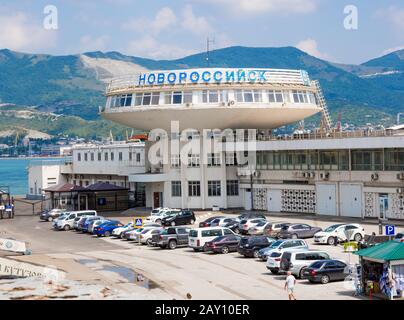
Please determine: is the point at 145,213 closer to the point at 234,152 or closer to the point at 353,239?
the point at 234,152

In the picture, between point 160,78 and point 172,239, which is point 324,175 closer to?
point 160,78

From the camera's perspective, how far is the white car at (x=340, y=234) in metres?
54.1

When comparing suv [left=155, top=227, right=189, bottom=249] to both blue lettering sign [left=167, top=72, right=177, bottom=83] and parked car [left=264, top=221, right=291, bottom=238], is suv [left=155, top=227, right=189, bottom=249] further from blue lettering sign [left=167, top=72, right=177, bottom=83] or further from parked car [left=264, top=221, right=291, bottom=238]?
blue lettering sign [left=167, top=72, right=177, bottom=83]

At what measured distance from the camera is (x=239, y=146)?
83438 mm

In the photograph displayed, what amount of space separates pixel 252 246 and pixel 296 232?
8950mm

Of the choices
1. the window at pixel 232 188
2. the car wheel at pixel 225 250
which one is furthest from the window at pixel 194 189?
the car wheel at pixel 225 250

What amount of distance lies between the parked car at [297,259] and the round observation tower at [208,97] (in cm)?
3986

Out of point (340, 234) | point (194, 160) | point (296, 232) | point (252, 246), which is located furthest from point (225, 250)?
point (194, 160)

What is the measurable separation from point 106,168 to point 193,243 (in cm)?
5609

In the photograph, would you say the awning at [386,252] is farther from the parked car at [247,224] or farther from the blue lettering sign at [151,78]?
the blue lettering sign at [151,78]

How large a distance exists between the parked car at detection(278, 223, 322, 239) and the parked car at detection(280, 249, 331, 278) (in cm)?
1535

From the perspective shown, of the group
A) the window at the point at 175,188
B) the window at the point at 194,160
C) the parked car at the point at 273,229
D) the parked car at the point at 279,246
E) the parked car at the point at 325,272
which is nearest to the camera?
the parked car at the point at 325,272

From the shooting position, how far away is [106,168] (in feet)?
354

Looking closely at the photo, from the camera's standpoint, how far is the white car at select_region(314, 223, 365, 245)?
5406 cm
